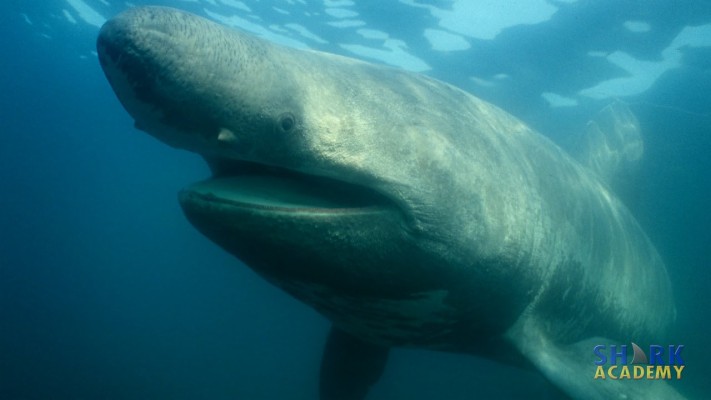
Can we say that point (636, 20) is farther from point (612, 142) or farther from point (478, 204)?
point (478, 204)

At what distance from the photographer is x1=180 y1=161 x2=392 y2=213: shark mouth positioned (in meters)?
2.75

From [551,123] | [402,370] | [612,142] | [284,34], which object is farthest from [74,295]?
[612,142]

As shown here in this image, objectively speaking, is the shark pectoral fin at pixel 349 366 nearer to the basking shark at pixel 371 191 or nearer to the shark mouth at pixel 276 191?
the basking shark at pixel 371 191

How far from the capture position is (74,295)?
6938cm

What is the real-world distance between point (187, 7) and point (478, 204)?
976 inches

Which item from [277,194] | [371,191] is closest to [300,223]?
[277,194]

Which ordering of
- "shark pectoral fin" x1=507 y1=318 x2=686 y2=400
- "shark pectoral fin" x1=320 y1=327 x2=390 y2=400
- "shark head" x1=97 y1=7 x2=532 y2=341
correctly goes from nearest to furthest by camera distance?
"shark head" x1=97 y1=7 x2=532 y2=341 → "shark pectoral fin" x1=507 y1=318 x2=686 y2=400 → "shark pectoral fin" x1=320 y1=327 x2=390 y2=400

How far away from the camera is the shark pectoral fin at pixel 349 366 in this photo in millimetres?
6344

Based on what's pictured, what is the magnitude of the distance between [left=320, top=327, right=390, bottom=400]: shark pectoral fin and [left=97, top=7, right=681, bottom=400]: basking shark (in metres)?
1.61

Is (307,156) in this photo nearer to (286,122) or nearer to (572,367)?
(286,122)

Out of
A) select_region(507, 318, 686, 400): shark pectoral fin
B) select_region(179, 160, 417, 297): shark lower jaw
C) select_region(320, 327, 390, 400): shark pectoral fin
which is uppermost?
select_region(179, 160, 417, 297): shark lower jaw

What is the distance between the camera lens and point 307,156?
272 cm

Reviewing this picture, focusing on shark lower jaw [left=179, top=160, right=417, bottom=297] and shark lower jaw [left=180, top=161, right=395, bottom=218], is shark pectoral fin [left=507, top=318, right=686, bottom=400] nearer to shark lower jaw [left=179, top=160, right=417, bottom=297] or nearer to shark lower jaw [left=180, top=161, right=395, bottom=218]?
shark lower jaw [left=179, top=160, right=417, bottom=297]

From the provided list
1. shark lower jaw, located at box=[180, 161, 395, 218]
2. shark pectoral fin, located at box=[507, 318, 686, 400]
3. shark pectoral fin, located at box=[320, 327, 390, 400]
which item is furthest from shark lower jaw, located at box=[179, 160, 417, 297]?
shark pectoral fin, located at box=[320, 327, 390, 400]
